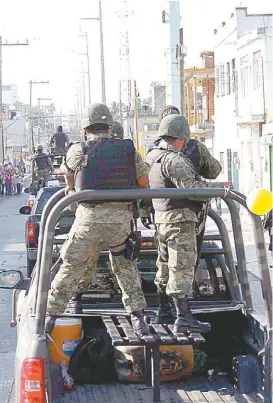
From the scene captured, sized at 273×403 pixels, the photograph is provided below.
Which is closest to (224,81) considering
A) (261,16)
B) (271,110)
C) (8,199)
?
(261,16)

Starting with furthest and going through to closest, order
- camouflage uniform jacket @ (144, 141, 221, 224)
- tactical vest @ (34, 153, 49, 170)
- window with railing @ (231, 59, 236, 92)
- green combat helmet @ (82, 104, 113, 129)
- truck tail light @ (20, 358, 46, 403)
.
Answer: window with railing @ (231, 59, 236, 92) < tactical vest @ (34, 153, 49, 170) < camouflage uniform jacket @ (144, 141, 221, 224) < green combat helmet @ (82, 104, 113, 129) < truck tail light @ (20, 358, 46, 403)

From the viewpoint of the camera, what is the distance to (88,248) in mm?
4352

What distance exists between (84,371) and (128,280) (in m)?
0.60

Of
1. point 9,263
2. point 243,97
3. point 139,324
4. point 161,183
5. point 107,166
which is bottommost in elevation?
point 9,263

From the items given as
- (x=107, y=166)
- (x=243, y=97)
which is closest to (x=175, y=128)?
(x=107, y=166)

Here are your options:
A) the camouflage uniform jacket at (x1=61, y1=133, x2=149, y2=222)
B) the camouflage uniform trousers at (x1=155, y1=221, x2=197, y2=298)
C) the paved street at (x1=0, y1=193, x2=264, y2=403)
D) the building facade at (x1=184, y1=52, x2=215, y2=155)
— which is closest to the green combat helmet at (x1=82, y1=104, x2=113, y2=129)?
the camouflage uniform jacket at (x1=61, y1=133, x2=149, y2=222)

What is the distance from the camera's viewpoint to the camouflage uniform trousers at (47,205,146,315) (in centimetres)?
433

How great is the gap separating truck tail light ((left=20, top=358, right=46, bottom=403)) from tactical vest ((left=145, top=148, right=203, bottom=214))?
4.61 ft

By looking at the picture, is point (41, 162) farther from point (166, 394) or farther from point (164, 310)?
point (166, 394)

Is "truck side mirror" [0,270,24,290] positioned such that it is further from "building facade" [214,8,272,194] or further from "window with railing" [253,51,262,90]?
"window with railing" [253,51,262,90]

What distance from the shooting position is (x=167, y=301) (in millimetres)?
4969

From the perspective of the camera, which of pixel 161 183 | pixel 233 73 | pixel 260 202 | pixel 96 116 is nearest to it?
pixel 260 202

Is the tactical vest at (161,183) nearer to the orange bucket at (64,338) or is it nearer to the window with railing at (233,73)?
the orange bucket at (64,338)

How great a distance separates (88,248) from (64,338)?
53cm
